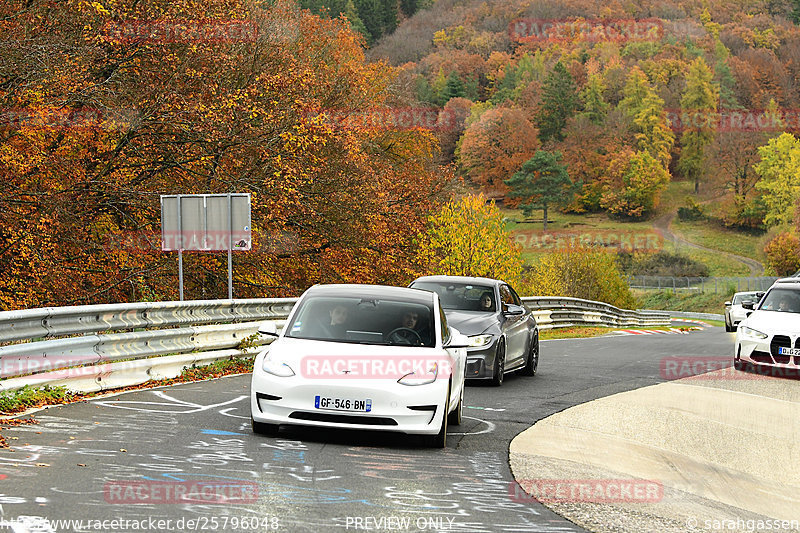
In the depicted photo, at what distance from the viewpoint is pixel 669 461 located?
A: 31.1ft

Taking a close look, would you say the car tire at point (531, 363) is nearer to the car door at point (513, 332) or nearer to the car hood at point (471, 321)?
the car door at point (513, 332)

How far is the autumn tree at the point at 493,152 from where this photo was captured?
150 metres

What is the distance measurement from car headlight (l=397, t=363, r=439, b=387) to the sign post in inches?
370

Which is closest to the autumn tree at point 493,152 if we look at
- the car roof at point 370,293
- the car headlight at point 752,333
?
the car headlight at point 752,333

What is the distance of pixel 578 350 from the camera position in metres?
24.7

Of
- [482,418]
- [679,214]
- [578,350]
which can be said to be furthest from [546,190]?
[482,418]

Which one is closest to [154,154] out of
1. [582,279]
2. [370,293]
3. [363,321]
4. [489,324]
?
[489,324]

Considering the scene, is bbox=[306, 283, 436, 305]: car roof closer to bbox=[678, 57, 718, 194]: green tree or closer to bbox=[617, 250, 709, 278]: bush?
bbox=[617, 250, 709, 278]: bush

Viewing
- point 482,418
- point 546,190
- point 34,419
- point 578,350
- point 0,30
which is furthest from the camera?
point 546,190

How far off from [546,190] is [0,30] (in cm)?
12907

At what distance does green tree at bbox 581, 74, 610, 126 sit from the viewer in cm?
18450

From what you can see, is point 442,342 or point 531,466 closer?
point 531,466

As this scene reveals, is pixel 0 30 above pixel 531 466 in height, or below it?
above

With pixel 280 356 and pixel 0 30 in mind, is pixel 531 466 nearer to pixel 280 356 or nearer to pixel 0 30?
pixel 280 356
